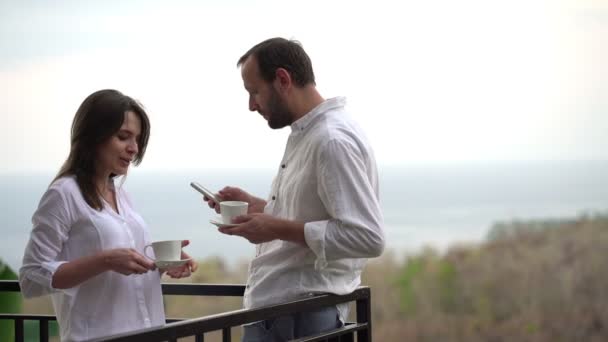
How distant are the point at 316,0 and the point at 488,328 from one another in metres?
2.76

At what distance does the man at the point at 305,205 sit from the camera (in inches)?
80.8

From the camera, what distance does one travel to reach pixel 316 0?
6.44 meters

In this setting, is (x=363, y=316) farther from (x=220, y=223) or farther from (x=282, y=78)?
(x=282, y=78)

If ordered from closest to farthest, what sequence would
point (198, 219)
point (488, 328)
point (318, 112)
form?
point (318, 112) → point (198, 219) → point (488, 328)

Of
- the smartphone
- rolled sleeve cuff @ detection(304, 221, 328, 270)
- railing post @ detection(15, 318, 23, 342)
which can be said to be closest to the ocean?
railing post @ detection(15, 318, 23, 342)

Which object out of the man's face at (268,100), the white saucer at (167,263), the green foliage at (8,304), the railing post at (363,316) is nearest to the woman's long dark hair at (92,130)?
the white saucer at (167,263)

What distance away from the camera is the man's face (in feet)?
7.39

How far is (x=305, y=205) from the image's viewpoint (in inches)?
85.0

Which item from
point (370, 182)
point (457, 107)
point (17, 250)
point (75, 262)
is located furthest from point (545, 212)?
point (75, 262)

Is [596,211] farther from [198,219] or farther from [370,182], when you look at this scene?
[370,182]

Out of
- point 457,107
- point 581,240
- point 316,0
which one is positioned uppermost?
point 316,0

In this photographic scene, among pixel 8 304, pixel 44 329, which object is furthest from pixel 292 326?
pixel 8 304

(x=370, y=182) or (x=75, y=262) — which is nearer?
(x=75, y=262)

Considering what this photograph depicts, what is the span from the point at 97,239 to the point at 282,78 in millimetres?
598
